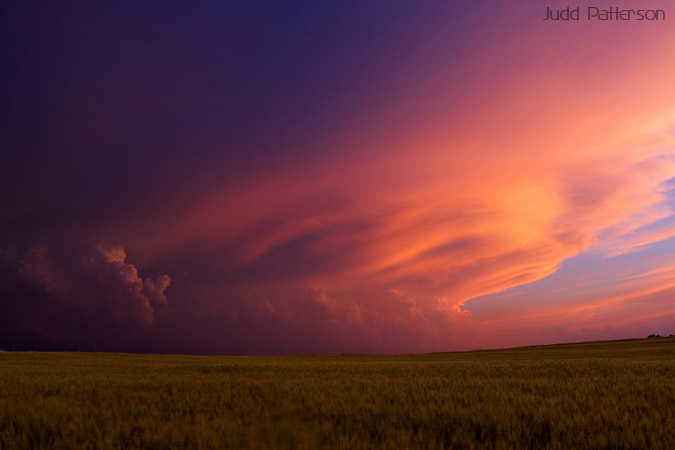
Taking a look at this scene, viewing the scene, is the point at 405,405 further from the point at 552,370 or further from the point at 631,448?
the point at 552,370

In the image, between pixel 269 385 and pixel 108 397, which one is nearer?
pixel 108 397

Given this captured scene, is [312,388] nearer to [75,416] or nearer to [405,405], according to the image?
[405,405]

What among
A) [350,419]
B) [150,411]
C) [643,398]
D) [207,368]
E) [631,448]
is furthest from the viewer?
[207,368]

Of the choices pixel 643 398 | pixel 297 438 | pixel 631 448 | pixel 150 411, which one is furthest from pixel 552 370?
pixel 150 411

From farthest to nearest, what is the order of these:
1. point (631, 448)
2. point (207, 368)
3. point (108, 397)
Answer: point (207, 368) < point (108, 397) < point (631, 448)

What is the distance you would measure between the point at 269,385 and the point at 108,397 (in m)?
3.45

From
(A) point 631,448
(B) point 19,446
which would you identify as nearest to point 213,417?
(B) point 19,446

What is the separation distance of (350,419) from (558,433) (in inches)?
115

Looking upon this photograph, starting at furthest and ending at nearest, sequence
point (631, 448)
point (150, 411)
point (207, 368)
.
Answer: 1. point (207, 368)
2. point (150, 411)
3. point (631, 448)

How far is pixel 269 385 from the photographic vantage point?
406 inches

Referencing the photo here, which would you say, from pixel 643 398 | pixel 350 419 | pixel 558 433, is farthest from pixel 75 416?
pixel 643 398

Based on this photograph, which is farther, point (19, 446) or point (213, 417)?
point (213, 417)

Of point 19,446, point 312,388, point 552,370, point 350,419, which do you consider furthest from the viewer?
point 552,370

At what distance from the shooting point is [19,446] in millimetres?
5664
